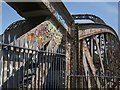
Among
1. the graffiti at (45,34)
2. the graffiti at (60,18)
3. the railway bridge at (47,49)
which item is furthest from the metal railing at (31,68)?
the graffiti at (60,18)

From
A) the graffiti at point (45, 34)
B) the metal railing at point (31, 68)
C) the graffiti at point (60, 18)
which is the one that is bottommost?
the metal railing at point (31, 68)

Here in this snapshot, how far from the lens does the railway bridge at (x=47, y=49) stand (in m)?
4.91

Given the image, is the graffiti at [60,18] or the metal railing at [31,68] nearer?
the metal railing at [31,68]

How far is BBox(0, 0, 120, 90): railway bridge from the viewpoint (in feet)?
16.1

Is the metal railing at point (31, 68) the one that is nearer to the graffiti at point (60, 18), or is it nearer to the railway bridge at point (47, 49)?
the railway bridge at point (47, 49)

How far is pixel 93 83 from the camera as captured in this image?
13.2 meters

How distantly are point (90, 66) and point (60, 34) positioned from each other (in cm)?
407

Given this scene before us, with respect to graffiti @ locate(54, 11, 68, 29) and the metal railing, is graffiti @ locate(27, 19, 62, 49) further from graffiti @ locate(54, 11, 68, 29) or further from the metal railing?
the metal railing

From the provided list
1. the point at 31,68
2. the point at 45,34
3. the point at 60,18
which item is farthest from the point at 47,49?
the point at 60,18

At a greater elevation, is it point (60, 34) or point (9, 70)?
point (60, 34)

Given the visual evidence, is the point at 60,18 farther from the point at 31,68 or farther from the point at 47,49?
the point at 31,68

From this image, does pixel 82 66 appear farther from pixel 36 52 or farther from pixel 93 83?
pixel 36 52

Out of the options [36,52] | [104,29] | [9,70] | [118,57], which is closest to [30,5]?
[36,52]

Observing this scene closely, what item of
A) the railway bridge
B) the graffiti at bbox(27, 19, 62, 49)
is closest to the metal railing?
the railway bridge
